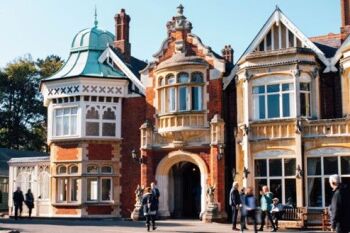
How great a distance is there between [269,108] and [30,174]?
15.1 metres

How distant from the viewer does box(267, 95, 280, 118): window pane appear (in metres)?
25.3

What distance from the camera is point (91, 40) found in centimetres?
3256

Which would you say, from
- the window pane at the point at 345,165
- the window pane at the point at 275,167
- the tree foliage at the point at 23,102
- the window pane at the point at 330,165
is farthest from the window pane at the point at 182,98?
the tree foliage at the point at 23,102

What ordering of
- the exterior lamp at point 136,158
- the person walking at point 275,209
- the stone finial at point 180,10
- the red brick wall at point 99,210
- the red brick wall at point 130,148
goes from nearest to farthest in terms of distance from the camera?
the person walking at point 275,209 < the exterior lamp at point 136,158 < the stone finial at point 180,10 < the red brick wall at point 99,210 < the red brick wall at point 130,148

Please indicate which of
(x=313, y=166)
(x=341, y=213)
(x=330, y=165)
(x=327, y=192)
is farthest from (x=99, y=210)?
(x=341, y=213)

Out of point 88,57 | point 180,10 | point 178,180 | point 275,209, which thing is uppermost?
point 180,10

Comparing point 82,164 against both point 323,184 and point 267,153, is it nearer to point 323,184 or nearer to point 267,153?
point 267,153

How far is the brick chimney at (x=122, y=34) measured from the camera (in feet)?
107

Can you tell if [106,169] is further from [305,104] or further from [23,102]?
[23,102]

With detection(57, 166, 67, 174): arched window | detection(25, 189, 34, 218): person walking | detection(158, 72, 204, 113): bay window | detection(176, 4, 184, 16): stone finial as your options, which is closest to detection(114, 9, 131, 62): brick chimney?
detection(176, 4, 184, 16): stone finial

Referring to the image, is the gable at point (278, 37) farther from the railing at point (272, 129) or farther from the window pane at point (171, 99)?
the window pane at point (171, 99)

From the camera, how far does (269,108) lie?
1006 inches

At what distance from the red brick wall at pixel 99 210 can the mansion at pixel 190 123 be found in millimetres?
52

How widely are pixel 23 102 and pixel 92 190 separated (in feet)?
98.9
